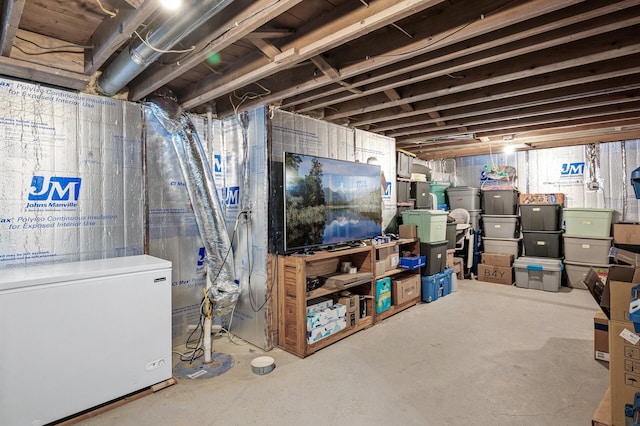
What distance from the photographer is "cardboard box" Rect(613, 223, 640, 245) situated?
182 inches

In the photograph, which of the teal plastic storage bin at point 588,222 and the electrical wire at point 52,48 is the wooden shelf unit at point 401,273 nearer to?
the teal plastic storage bin at point 588,222

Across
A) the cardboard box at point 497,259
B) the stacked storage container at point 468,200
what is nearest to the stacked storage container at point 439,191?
the stacked storage container at point 468,200

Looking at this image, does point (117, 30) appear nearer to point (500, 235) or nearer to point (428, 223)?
point (428, 223)

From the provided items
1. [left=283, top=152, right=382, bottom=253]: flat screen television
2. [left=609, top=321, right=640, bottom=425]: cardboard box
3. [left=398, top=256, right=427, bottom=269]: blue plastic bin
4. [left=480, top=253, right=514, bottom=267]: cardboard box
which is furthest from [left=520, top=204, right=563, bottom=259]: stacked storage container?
[left=609, top=321, right=640, bottom=425]: cardboard box

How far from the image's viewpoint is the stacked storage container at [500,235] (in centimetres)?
545

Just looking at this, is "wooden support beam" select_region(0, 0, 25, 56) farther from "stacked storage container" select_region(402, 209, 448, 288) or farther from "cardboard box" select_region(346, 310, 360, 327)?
"stacked storage container" select_region(402, 209, 448, 288)

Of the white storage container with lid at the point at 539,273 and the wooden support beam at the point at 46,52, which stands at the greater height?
the wooden support beam at the point at 46,52

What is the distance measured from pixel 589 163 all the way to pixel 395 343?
186 inches

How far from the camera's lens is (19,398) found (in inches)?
73.1

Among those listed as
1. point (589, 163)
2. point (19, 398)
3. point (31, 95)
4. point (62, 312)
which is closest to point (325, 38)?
point (31, 95)

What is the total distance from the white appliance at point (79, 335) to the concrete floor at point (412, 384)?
209mm

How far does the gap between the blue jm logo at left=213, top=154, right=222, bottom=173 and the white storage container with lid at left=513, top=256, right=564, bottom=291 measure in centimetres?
467

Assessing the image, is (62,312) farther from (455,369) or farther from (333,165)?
(455,369)

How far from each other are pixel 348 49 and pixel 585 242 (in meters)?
4.85
